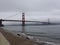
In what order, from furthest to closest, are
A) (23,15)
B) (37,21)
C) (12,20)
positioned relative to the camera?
(23,15) < (37,21) < (12,20)

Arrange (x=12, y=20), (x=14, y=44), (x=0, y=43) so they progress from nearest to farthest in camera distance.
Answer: (x=0, y=43) → (x=14, y=44) → (x=12, y=20)

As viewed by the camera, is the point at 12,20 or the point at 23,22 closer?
the point at 12,20

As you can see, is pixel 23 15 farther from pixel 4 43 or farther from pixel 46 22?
pixel 4 43

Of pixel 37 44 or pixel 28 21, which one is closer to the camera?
pixel 37 44

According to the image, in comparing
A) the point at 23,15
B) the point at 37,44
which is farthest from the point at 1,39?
the point at 23,15

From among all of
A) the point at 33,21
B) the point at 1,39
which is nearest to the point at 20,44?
the point at 1,39

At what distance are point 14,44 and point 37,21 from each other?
50.5 meters

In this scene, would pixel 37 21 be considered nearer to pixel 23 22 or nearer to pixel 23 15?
pixel 23 22

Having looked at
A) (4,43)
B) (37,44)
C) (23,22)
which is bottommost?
(23,22)

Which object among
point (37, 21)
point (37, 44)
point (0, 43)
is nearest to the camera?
point (0, 43)

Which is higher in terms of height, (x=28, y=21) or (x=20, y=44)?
(x=20, y=44)

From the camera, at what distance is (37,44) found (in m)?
10.7

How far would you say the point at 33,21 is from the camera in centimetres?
5997

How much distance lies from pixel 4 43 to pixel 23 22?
55.2 metres
